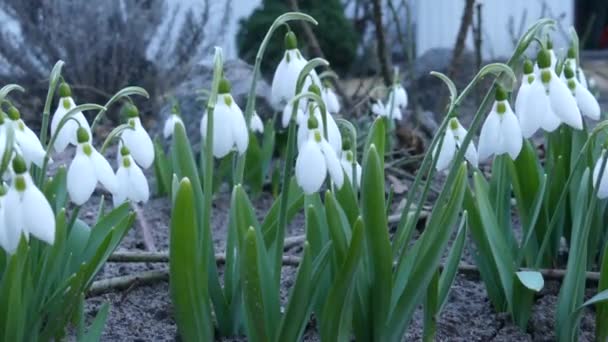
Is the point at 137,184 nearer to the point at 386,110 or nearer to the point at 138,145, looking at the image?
the point at 138,145

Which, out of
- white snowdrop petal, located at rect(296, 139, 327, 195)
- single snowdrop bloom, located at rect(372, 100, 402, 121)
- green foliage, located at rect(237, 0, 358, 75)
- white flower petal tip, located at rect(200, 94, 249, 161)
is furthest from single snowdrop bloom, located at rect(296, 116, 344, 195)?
green foliage, located at rect(237, 0, 358, 75)

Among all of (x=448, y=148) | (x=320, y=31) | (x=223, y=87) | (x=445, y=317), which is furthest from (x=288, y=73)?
(x=320, y=31)

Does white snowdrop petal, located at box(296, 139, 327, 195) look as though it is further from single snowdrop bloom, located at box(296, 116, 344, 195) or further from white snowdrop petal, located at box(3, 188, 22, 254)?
white snowdrop petal, located at box(3, 188, 22, 254)

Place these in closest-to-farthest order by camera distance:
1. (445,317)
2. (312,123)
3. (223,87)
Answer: (312,123) → (223,87) → (445,317)

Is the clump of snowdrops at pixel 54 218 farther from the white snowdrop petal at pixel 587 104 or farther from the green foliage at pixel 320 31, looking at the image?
the green foliage at pixel 320 31

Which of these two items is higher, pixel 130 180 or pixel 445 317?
pixel 130 180

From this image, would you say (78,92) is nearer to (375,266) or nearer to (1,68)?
(1,68)
